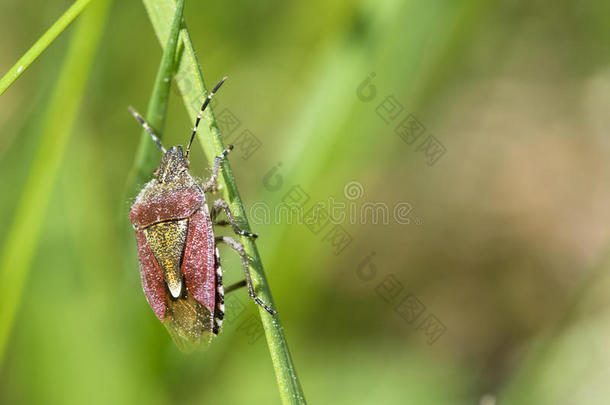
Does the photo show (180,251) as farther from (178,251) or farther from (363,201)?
(363,201)

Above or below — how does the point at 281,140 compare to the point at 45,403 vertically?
above

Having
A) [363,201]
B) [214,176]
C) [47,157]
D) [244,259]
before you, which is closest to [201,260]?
[244,259]

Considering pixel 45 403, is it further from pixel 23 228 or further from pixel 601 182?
pixel 601 182

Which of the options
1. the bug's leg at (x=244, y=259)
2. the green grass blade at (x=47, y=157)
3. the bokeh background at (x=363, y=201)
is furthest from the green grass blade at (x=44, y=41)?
the bug's leg at (x=244, y=259)

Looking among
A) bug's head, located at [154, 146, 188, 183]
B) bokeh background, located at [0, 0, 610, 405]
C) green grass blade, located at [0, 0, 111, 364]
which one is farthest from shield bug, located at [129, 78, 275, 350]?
green grass blade, located at [0, 0, 111, 364]

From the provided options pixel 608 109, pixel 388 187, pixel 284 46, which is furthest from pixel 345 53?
pixel 608 109

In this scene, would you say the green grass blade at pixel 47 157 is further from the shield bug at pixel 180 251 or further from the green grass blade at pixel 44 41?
the green grass blade at pixel 44 41
